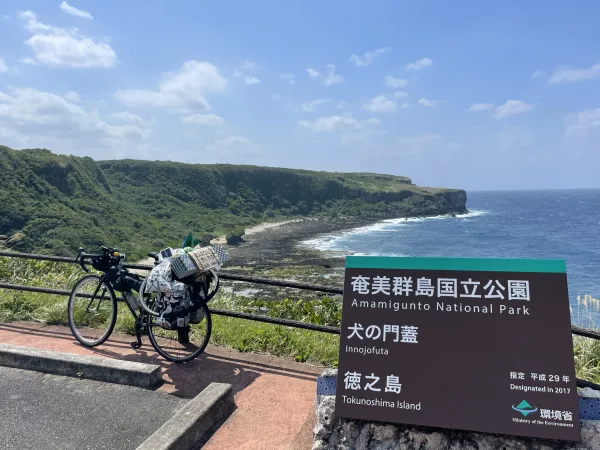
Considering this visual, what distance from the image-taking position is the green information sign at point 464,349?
2.66 meters

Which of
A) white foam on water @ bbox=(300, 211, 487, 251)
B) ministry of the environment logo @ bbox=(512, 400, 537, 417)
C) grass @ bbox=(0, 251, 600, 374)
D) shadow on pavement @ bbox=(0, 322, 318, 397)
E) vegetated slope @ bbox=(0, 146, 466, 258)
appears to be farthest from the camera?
white foam on water @ bbox=(300, 211, 487, 251)

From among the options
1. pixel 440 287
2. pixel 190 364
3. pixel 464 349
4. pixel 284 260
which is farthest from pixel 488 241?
pixel 464 349

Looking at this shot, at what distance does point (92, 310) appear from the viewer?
557cm

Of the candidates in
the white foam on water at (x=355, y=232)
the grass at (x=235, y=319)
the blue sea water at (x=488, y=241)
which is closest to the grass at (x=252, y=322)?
the grass at (x=235, y=319)

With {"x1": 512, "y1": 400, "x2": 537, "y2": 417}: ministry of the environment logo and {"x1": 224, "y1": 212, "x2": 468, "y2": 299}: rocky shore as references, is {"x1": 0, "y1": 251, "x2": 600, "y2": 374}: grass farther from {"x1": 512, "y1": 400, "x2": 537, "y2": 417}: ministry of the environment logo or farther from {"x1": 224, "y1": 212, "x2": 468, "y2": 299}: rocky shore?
{"x1": 224, "y1": 212, "x2": 468, "y2": 299}: rocky shore

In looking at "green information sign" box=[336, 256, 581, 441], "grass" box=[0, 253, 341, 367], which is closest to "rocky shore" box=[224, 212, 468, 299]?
"grass" box=[0, 253, 341, 367]

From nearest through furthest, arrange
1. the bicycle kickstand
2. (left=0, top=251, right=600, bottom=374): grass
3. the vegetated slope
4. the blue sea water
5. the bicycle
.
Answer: the bicycle < (left=0, top=251, right=600, bottom=374): grass < the bicycle kickstand < the blue sea water < the vegetated slope

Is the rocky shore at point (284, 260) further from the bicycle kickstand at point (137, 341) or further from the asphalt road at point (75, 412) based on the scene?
the asphalt road at point (75, 412)

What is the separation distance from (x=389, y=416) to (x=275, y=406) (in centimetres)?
145

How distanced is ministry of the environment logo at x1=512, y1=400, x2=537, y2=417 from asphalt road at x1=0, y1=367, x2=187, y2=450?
252cm

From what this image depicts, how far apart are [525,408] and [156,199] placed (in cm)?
10774

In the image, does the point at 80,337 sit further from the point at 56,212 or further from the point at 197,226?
the point at 197,226

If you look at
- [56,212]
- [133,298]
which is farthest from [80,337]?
[56,212]

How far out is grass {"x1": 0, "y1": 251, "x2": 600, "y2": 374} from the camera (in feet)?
16.5
